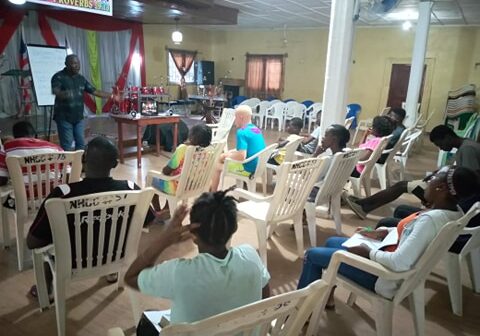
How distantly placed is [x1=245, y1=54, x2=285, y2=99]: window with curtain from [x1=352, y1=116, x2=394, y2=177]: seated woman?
7700mm

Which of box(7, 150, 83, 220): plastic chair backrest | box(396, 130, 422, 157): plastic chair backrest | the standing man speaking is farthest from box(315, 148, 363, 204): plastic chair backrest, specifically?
the standing man speaking

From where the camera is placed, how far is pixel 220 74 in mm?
12727

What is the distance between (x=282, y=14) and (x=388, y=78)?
11.2 ft

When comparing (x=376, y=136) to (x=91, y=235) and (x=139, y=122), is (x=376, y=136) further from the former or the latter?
(x=91, y=235)

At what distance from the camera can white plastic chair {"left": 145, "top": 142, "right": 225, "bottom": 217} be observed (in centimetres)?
281

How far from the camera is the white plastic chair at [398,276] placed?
61.3 inches

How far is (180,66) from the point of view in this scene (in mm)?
11648

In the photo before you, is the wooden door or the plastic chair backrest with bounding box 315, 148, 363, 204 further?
the wooden door

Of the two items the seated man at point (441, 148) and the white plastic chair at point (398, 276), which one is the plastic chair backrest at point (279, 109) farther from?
the white plastic chair at point (398, 276)

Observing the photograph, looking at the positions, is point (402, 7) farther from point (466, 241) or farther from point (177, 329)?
point (177, 329)

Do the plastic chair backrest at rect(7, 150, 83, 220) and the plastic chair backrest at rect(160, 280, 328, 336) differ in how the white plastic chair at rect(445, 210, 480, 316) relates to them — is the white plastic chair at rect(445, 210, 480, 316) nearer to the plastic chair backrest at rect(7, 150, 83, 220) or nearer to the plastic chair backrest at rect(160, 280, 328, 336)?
the plastic chair backrest at rect(160, 280, 328, 336)

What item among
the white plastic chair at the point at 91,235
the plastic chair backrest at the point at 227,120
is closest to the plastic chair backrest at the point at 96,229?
the white plastic chair at the point at 91,235

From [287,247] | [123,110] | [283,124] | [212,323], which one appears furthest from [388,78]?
[212,323]

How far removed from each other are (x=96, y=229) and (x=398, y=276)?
4.44ft
